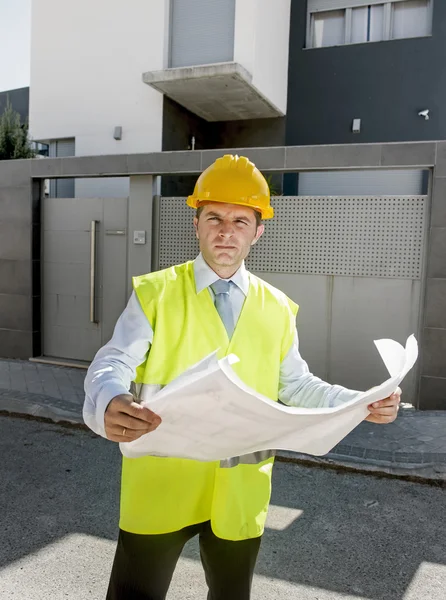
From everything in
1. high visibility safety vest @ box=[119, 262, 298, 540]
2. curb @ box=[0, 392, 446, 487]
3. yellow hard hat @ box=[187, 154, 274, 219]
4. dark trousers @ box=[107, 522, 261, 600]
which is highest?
yellow hard hat @ box=[187, 154, 274, 219]

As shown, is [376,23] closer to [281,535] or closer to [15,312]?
[15,312]

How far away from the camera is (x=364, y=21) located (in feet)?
38.0

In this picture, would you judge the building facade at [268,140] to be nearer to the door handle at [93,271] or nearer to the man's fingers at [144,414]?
the door handle at [93,271]

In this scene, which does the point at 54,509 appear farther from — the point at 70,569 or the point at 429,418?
the point at 429,418

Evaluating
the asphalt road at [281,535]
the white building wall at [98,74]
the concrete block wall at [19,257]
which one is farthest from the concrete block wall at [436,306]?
the white building wall at [98,74]

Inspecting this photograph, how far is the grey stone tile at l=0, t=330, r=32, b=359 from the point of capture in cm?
848

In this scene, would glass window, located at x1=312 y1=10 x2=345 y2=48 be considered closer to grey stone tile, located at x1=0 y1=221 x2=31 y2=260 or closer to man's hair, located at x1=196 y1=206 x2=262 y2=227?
grey stone tile, located at x1=0 y1=221 x2=31 y2=260

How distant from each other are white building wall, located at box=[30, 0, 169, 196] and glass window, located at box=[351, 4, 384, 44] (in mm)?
4100

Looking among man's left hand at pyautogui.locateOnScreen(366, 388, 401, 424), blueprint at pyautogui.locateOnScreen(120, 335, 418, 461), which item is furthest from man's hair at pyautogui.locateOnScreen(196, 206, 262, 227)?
man's left hand at pyautogui.locateOnScreen(366, 388, 401, 424)

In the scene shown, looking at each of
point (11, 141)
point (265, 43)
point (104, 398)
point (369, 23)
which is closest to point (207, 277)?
point (104, 398)

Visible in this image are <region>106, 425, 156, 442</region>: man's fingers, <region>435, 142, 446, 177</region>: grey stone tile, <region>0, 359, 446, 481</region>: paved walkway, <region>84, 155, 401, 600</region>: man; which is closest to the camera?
<region>106, 425, 156, 442</region>: man's fingers

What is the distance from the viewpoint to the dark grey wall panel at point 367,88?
11000 mm

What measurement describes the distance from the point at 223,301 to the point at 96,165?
6621mm

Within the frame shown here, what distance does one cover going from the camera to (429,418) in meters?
6.12
